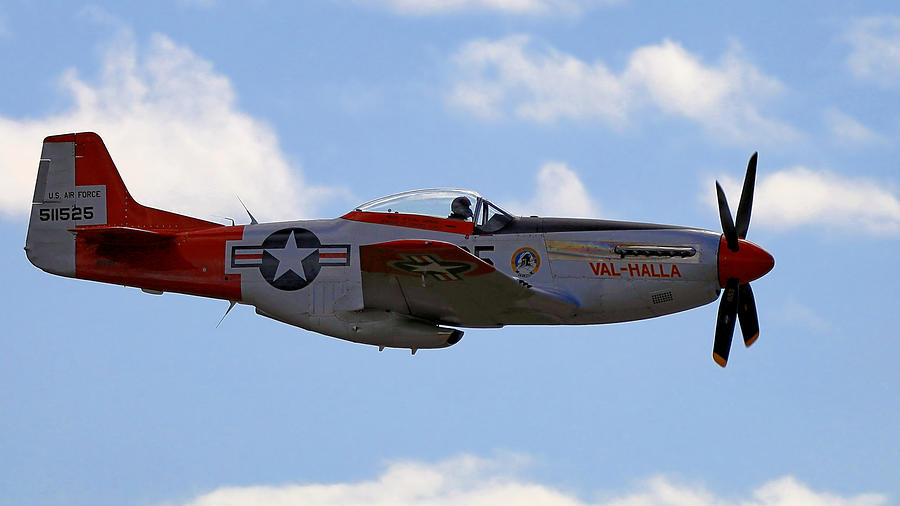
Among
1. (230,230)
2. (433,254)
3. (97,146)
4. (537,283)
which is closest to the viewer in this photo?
(433,254)

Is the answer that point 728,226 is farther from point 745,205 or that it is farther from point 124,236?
point 124,236

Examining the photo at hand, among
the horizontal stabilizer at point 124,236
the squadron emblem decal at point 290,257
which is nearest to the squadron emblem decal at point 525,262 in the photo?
the squadron emblem decal at point 290,257

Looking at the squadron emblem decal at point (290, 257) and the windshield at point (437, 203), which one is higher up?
the windshield at point (437, 203)

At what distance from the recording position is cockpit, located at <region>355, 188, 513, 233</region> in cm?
1878

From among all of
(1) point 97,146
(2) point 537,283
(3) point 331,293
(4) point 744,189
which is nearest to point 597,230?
(2) point 537,283

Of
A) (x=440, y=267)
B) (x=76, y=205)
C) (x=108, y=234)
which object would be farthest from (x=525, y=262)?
(x=76, y=205)

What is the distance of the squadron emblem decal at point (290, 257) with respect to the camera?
19.2 meters

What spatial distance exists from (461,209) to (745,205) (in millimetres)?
4196

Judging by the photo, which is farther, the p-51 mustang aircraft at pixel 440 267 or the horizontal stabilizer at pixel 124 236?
the horizontal stabilizer at pixel 124 236

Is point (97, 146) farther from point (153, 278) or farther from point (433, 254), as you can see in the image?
point (433, 254)

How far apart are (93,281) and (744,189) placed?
32.9 ft

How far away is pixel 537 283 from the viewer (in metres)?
18.5

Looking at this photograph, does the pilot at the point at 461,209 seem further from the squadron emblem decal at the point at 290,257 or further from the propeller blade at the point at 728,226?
the propeller blade at the point at 728,226

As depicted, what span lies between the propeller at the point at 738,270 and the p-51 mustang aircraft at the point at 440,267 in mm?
19
